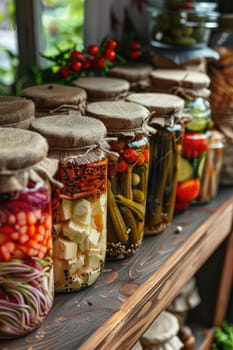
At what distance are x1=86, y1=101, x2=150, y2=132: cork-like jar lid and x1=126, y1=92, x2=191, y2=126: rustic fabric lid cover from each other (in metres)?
0.06

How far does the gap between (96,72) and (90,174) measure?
Answer: 453mm

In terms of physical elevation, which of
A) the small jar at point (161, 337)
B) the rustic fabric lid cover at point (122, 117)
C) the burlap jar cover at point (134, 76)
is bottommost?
the small jar at point (161, 337)

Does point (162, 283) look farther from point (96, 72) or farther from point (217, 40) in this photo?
point (217, 40)

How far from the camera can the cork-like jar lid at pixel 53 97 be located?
0.78 m

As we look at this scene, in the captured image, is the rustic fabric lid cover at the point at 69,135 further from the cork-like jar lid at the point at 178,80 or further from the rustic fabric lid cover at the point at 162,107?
the cork-like jar lid at the point at 178,80

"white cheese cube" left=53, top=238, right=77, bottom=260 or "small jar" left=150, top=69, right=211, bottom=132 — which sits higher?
"small jar" left=150, top=69, right=211, bottom=132

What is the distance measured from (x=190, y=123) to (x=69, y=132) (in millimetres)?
402

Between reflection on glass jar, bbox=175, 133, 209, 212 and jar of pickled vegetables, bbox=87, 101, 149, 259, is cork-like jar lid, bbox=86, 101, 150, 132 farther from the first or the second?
reflection on glass jar, bbox=175, 133, 209, 212

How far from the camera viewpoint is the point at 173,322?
1.12 metres

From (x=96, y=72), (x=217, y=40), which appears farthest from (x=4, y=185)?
(x=217, y=40)

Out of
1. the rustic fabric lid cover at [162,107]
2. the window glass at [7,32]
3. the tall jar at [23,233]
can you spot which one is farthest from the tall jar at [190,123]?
the window glass at [7,32]

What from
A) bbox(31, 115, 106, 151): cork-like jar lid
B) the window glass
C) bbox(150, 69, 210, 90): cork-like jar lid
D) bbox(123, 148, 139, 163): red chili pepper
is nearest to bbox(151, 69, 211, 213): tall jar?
bbox(150, 69, 210, 90): cork-like jar lid

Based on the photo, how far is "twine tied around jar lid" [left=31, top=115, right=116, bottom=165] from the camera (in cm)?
63

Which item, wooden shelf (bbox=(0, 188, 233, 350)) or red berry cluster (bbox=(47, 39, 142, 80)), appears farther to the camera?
red berry cluster (bbox=(47, 39, 142, 80))
